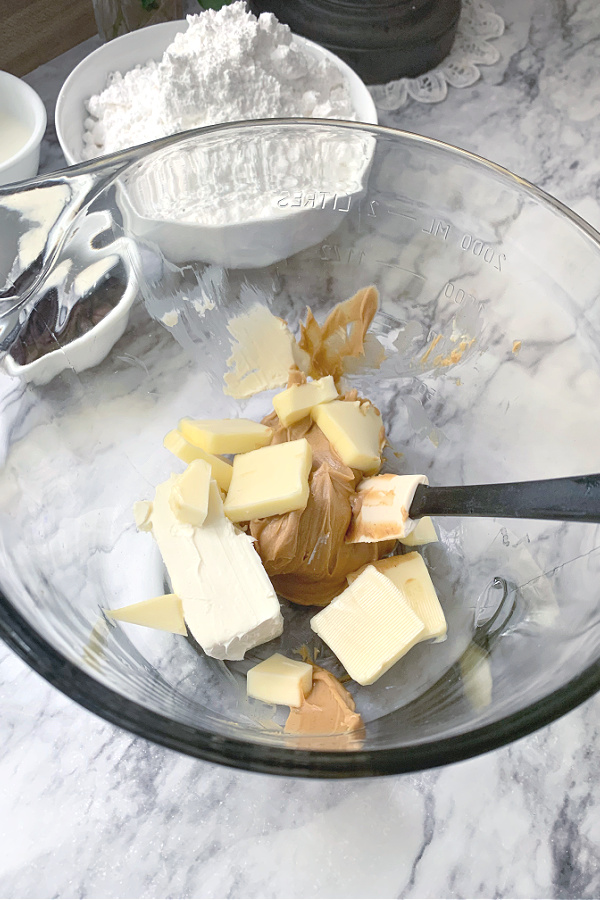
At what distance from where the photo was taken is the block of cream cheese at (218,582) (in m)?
0.70

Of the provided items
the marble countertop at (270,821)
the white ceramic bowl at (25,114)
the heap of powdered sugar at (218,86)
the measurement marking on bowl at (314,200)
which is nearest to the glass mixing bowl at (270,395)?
the measurement marking on bowl at (314,200)

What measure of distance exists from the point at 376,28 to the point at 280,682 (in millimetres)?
1031

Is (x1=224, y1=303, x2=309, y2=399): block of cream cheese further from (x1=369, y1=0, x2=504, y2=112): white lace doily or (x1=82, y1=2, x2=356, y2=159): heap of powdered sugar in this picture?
(x1=369, y1=0, x2=504, y2=112): white lace doily

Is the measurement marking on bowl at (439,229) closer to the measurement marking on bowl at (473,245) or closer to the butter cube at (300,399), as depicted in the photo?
the measurement marking on bowl at (473,245)

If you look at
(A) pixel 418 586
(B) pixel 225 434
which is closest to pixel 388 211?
(B) pixel 225 434

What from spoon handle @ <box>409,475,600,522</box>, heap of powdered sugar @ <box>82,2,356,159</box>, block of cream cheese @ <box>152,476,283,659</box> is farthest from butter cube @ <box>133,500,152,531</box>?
heap of powdered sugar @ <box>82,2,356,159</box>

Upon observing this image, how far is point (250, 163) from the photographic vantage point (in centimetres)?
83

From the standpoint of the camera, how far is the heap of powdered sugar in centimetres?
98

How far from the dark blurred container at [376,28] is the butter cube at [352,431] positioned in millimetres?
693

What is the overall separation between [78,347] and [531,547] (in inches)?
20.6

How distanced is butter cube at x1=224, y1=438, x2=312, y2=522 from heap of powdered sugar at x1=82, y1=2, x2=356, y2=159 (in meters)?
0.50

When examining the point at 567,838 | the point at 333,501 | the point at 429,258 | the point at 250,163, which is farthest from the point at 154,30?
the point at 567,838

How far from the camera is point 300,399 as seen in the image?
0.83 m

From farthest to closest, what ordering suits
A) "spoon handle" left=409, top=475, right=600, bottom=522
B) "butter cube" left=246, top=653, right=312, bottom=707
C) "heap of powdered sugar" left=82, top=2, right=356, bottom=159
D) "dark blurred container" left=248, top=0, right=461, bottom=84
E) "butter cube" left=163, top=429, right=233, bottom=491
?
"dark blurred container" left=248, top=0, right=461, bottom=84 < "heap of powdered sugar" left=82, top=2, right=356, bottom=159 < "butter cube" left=163, top=429, right=233, bottom=491 < "butter cube" left=246, top=653, right=312, bottom=707 < "spoon handle" left=409, top=475, right=600, bottom=522
